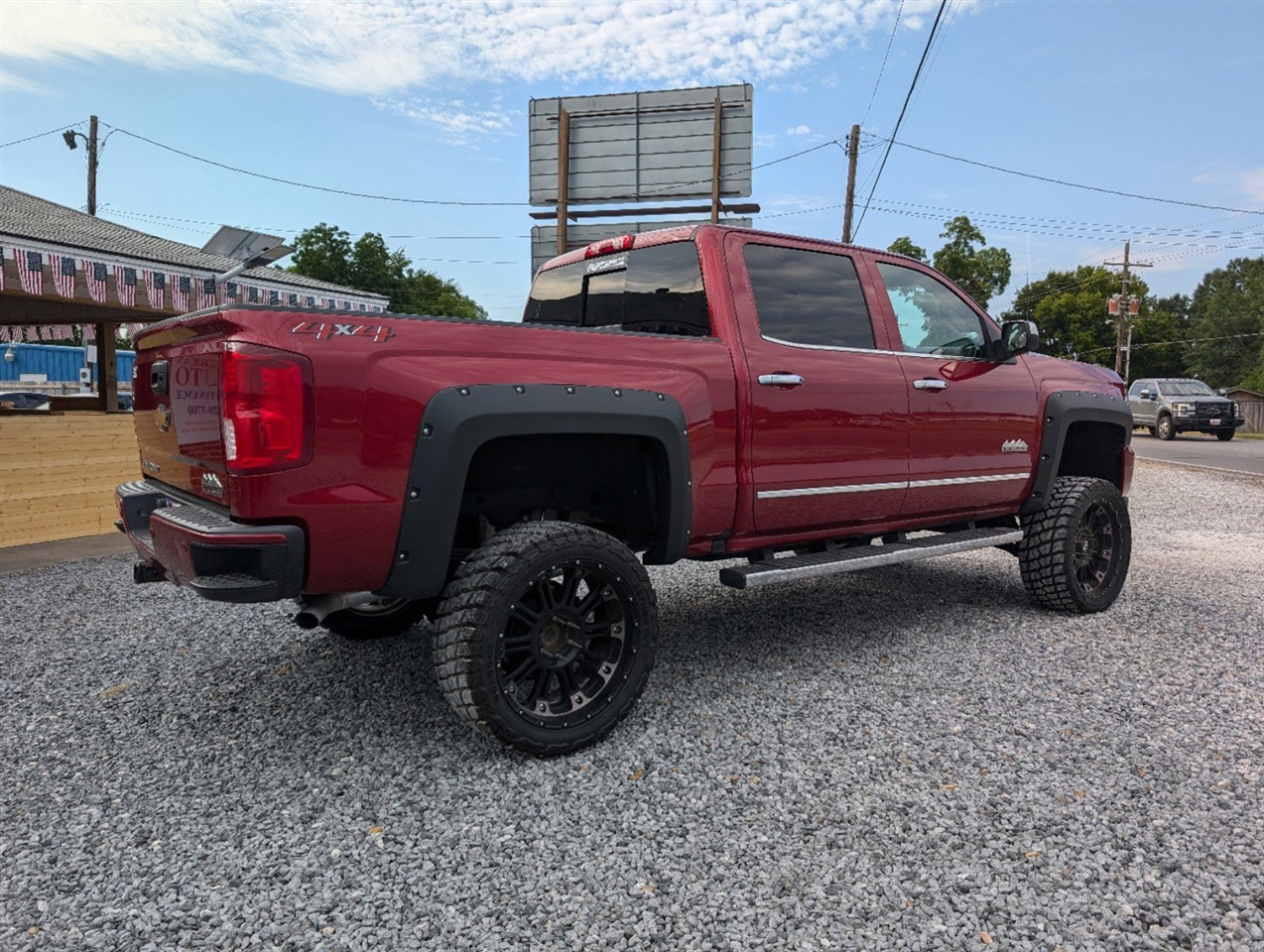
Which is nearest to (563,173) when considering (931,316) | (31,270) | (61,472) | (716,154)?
(716,154)

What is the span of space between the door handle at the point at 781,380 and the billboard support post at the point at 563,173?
24.2 feet

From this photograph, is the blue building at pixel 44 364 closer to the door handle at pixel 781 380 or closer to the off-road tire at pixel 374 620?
the off-road tire at pixel 374 620

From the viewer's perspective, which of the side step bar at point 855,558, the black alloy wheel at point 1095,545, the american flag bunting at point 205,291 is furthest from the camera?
the american flag bunting at point 205,291

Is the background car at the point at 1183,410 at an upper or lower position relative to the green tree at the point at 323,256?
lower

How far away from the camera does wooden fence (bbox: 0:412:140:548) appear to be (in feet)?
21.7

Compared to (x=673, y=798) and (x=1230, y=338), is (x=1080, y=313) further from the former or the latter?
(x=673, y=798)

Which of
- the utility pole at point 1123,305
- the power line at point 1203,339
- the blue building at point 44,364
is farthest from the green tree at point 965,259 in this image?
the blue building at point 44,364

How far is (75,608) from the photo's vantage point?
5004mm

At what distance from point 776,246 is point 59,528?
6.54m

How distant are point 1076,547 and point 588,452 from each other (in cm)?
326

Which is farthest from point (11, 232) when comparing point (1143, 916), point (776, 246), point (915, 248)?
point (915, 248)

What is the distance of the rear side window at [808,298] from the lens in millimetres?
3672

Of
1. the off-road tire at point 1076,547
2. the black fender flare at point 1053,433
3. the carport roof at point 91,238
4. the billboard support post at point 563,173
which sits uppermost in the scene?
the billboard support post at point 563,173

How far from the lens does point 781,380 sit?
3.47 m
